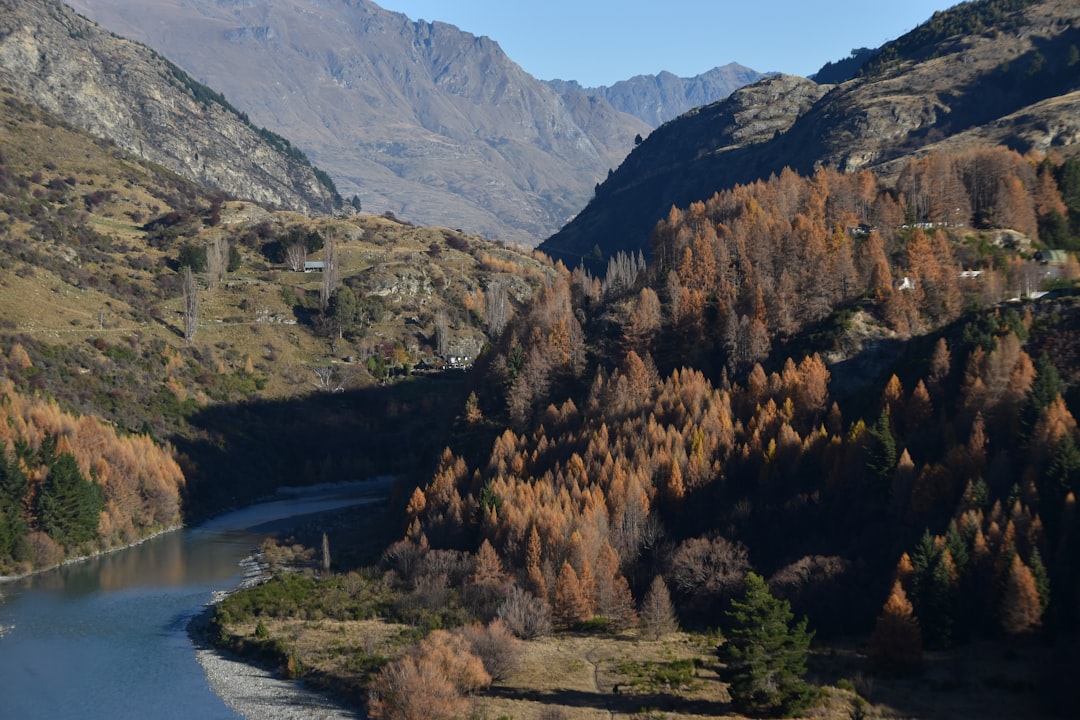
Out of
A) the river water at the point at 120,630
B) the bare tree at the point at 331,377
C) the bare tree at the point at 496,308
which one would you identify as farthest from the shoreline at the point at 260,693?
the bare tree at the point at 496,308

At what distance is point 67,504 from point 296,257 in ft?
288

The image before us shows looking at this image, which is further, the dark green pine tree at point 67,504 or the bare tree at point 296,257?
the bare tree at point 296,257

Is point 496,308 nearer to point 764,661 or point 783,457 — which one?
point 783,457

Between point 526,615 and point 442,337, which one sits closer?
point 526,615

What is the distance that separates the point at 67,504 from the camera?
95.1 metres

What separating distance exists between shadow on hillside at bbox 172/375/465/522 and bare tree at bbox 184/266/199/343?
13.4m

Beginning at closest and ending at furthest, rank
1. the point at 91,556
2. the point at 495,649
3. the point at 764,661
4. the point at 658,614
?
the point at 764,661 → the point at 495,649 → the point at 658,614 → the point at 91,556

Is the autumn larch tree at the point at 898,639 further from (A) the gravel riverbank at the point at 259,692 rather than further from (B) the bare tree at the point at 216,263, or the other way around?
(B) the bare tree at the point at 216,263

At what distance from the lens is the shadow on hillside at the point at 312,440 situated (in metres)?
120

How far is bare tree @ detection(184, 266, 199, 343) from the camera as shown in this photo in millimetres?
142750

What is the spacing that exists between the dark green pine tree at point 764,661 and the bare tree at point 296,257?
135 meters

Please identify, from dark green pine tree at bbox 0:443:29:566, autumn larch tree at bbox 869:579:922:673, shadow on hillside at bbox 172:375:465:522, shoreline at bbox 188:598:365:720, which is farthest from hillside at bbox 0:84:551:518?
autumn larch tree at bbox 869:579:922:673

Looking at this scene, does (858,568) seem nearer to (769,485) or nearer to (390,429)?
(769,485)

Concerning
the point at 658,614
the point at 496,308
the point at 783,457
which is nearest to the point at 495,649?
the point at 658,614
